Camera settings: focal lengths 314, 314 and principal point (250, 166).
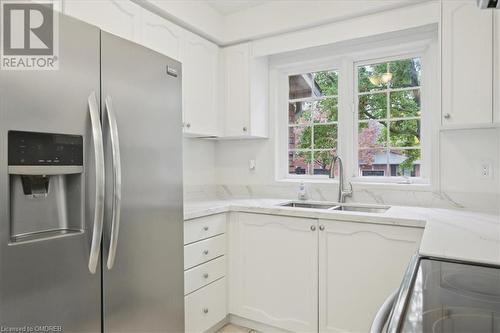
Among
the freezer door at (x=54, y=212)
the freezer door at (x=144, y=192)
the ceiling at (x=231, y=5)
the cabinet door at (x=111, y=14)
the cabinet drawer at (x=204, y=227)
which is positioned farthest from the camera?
the ceiling at (x=231, y=5)

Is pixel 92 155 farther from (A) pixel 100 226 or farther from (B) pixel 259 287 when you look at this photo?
(B) pixel 259 287

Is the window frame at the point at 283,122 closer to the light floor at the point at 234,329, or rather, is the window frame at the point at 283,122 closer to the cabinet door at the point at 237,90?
the cabinet door at the point at 237,90

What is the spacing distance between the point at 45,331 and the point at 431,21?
8.47ft

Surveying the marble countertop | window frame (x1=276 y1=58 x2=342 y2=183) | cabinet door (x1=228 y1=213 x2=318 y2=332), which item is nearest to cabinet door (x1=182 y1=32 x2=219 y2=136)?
window frame (x1=276 y1=58 x2=342 y2=183)

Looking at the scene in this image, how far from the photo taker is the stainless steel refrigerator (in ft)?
3.28

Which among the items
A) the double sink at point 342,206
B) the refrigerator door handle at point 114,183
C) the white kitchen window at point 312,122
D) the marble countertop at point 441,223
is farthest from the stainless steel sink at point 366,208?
the refrigerator door handle at point 114,183

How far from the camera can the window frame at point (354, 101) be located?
226cm

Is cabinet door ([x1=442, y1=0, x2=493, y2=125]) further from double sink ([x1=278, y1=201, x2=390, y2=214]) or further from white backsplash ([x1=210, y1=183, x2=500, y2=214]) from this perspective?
double sink ([x1=278, y1=201, x2=390, y2=214])

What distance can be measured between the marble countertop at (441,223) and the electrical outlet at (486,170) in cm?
29

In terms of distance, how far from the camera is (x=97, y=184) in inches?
46.4

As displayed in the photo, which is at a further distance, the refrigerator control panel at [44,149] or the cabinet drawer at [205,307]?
the cabinet drawer at [205,307]

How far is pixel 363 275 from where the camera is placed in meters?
1.86

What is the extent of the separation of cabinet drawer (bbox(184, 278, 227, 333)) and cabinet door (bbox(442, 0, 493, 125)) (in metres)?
1.87

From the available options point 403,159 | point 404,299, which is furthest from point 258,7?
point 404,299
